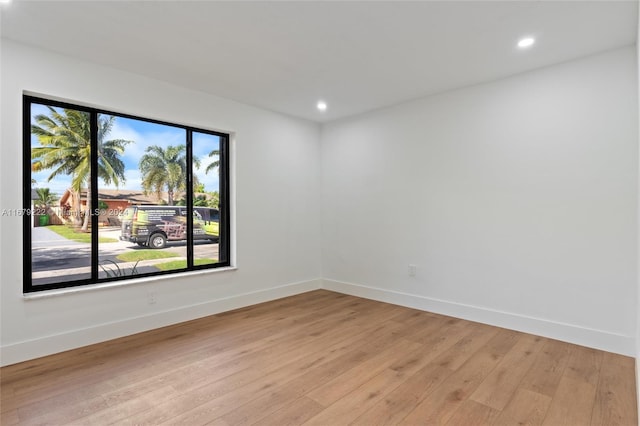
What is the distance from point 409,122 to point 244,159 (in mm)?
2174

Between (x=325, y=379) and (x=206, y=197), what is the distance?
8.57 ft

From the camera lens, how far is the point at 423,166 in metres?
4.09

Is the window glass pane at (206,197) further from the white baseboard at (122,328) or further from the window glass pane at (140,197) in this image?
the white baseboard at (122,328)

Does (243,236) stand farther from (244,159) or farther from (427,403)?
(427,403)

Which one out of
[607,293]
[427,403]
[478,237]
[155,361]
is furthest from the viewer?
[478,237]

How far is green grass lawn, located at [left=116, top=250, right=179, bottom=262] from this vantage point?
11.2 ft

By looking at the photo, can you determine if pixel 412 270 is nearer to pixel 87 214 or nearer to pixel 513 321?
pixel 513 321

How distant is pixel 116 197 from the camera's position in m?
3.33

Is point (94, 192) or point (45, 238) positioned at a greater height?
point (94, 192)

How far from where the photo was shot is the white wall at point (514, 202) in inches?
112

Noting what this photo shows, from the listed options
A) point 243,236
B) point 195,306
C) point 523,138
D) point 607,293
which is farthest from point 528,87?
point 195,306

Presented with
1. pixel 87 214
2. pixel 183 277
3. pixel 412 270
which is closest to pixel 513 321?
pixel 412 270

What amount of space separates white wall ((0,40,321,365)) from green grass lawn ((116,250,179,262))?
30 cm

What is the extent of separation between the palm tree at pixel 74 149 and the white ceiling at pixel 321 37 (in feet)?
1.91
